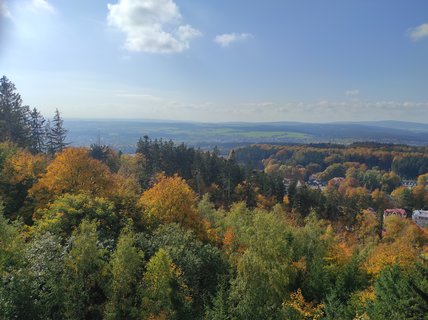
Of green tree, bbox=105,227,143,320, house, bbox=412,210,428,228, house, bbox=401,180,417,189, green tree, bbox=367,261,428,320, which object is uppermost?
green tree, bbox=105,227,143,320

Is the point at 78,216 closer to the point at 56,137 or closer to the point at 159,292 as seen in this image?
the point at 159,292

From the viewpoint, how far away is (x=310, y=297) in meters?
28.2

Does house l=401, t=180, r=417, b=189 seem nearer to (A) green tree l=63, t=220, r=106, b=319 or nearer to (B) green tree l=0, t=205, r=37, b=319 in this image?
(A) green tree l=63, t=220, r=106, b=319

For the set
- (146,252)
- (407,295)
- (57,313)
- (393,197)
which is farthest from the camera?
(393,197)

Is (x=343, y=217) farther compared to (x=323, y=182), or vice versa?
(x=323, y=182)

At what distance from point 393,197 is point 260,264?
389 ft

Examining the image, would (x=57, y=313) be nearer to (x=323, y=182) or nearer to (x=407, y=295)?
(x=407, y=295)

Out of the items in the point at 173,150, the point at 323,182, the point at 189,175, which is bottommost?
the point at 323,182

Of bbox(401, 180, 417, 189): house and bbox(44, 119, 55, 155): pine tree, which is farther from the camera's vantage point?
bbox(401, 180, 417, 189): house

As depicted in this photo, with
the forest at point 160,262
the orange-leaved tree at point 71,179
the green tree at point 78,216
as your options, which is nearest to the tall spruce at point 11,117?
the forest at point 160,262

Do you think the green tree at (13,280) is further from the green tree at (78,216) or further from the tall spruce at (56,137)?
the tall spruce at (56,137)

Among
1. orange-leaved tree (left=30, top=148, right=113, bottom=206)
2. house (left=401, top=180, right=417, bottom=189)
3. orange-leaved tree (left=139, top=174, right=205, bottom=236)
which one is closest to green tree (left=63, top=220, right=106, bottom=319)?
orange-leaved tree (left=139, top=174, right=205, bottom=236)

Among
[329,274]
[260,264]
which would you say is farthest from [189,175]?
[260,264]

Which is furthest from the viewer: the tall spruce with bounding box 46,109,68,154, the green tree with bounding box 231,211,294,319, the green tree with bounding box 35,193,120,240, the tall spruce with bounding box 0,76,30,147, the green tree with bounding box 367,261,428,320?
the tall spruce with bounding box 46,109,68,154
